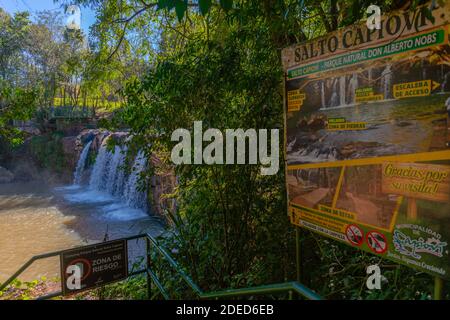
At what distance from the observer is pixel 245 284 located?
3.17m

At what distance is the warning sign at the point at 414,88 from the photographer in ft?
5.20

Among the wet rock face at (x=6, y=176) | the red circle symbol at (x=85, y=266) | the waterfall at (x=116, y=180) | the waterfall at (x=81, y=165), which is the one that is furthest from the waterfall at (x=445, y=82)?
the wet rock face at (x=6, y=176)

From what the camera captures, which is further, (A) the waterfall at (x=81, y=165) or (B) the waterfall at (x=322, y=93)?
(A) the waterfall at (x=81, y=165)

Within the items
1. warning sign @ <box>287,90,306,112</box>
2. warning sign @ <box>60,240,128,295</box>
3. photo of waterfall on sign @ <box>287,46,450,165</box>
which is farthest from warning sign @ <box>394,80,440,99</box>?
warning sign @ <box>60,240,128,295</box>

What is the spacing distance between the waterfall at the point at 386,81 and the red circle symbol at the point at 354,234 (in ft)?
2.37

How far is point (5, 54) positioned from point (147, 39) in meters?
19.6

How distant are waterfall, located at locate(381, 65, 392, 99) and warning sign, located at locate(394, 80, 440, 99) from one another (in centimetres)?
4

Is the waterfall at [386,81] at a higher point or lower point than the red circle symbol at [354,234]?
higher

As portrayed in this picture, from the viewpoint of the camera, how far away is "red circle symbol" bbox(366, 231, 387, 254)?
Result: 1.83 m

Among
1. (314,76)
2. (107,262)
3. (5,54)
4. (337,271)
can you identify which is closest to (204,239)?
(107,262)

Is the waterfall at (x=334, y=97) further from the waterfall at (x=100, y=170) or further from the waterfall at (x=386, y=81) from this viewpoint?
the waterfall at (x=100, y=170)

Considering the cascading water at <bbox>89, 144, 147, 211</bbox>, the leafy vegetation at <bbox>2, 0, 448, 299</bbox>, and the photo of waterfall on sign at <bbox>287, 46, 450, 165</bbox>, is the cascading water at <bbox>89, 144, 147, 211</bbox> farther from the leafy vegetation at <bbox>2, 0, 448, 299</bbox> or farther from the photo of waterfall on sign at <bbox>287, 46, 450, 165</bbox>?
the photo of waterfall on sign at <bbox>287, 46, 450, 165</bbox>

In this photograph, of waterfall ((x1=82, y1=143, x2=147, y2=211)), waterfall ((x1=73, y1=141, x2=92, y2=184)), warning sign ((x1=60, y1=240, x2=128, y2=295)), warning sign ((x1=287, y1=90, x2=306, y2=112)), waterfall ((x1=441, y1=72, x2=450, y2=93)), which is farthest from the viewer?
waterfall ((x1=73, y1=141, x2=92, y2=184))
